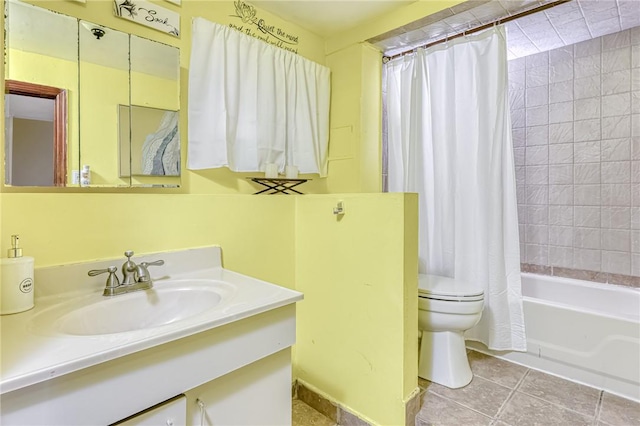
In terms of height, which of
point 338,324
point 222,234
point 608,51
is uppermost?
point 608,51

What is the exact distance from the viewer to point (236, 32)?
5.03 ft

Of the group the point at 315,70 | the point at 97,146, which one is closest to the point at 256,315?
the point at 97,146

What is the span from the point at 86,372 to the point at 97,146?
80cm

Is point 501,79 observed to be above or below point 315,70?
below

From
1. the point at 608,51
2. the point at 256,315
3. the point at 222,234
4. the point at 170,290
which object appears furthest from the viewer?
the point at 608,51

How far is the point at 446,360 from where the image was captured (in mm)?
1679

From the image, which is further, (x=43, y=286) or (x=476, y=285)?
(x=476, y=285)

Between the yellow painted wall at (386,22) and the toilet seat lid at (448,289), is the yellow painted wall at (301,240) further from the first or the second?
the toilet seat lid at (448,289)

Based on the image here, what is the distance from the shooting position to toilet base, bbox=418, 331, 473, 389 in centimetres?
166

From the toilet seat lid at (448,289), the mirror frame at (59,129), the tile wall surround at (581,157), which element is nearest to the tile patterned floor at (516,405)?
the toilet seat lid at (448,289)

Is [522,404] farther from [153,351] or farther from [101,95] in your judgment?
[101,95]

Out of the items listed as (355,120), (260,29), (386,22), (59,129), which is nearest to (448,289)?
A: (355,120)

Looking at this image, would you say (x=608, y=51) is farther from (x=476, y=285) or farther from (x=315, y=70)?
(x=315, y=70)

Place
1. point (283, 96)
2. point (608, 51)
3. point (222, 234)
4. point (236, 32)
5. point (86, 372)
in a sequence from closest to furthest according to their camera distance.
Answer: point (86, 372)
point (222, 234)
point (236, 32)
point (283, 96)
point (608, 51)
